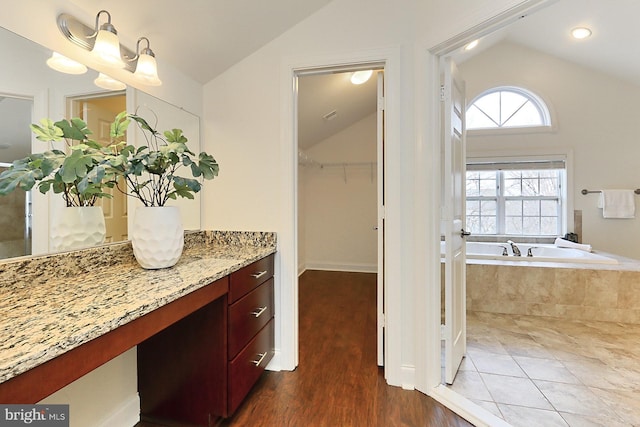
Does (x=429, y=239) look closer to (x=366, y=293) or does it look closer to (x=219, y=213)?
(x=219, y=213)

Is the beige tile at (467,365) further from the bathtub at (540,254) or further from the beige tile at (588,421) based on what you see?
Answer: the bathtub at (540,254)

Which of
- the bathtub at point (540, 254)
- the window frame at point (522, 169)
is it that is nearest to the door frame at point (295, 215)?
the bathtub at point (540, 254)

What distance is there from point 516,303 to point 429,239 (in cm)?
187

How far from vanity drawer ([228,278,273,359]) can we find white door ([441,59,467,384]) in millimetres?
1073

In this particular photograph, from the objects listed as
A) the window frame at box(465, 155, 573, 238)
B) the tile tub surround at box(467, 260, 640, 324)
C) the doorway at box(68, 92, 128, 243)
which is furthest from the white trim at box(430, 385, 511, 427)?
the window frame at box(465, 155, 573, 238)

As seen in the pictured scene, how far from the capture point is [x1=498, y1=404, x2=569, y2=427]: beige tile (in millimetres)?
1468

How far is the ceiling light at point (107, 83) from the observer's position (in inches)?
54.6

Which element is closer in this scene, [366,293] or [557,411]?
[557,411]

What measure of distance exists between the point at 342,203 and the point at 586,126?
332cm

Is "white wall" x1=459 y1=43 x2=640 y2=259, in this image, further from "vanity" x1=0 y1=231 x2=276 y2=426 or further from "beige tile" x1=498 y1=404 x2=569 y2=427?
"vanity" x1=0 y1=231 x2=276 y2=426

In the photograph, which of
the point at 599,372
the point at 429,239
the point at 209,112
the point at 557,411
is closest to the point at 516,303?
the point at 599,372

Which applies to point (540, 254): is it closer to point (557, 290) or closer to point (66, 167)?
point (557, 290)

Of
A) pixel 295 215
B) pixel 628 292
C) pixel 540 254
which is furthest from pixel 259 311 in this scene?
pixel 540 254

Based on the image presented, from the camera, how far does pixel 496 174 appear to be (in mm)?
4152
